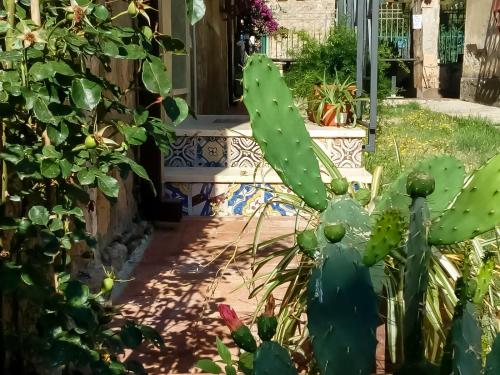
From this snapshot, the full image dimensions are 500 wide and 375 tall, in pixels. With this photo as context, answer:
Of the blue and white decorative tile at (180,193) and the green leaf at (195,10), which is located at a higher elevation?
the green leaf at (195,10)

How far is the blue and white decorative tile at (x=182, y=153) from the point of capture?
6.86 m

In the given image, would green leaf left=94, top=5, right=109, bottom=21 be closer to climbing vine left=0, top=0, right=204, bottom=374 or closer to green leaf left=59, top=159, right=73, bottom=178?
climbing vine left=0, top=0, right=204, bottom=374

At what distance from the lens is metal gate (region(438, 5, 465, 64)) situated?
73.4 feet

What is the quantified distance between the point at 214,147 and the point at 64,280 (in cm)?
453

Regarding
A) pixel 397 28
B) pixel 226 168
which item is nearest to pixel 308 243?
pixel 226 168

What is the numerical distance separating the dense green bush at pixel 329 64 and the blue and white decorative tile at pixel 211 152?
6.19 ft

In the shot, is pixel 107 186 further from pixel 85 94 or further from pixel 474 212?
pixel 474 212

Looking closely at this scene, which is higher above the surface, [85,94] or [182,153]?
[85,94]

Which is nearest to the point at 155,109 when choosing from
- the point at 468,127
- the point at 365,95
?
the point at 365,95

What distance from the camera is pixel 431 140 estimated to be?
32.5 feet

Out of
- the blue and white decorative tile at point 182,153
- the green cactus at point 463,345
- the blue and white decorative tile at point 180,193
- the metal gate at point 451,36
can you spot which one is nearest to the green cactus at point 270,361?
the green cactus at point 463,345

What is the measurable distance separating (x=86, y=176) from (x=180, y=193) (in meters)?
4.38

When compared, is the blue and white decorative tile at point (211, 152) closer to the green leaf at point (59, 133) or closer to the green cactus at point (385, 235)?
the green leaf at point (59, 133)

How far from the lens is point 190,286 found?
15.4 feet
